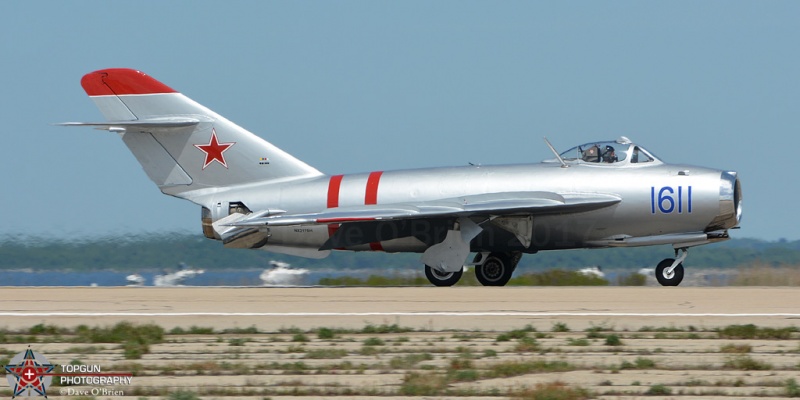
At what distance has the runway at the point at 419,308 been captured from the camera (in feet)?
41.9

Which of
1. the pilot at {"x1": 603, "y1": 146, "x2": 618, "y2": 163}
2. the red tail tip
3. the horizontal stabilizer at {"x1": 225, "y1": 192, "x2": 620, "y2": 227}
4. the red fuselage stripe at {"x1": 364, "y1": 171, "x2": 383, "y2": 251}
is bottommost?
the horizontal stabilizer at {"x1": 225, "y1": 192, "x2": 620, "y2": 227}

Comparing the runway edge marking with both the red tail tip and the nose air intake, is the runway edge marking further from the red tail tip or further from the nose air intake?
the red tail tip

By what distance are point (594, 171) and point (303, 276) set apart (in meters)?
9.07

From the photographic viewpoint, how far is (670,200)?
1833 cm

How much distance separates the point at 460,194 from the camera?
1922 centimetres

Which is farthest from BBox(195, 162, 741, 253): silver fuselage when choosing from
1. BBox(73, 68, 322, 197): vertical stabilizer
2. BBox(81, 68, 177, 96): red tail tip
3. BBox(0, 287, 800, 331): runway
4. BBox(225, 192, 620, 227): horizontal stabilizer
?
BBox(81, 68, 177, 96): red tail tip

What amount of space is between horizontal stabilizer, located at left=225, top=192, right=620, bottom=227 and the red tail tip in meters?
3.89

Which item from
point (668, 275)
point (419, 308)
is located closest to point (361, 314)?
point (419, 308)

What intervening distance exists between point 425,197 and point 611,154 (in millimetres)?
3480

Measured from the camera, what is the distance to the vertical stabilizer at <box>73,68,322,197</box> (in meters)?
20.7

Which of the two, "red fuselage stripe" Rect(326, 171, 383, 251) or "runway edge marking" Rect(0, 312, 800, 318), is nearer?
"runway edge marking" Rect(0, 312, 800, 318)

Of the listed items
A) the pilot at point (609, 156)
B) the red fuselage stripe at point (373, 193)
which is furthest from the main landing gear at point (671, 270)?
the red fuselage stripe at point (373, 193)

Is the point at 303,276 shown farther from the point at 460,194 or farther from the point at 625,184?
the point at 625,184

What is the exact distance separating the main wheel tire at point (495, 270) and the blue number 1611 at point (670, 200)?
3.01 metres
